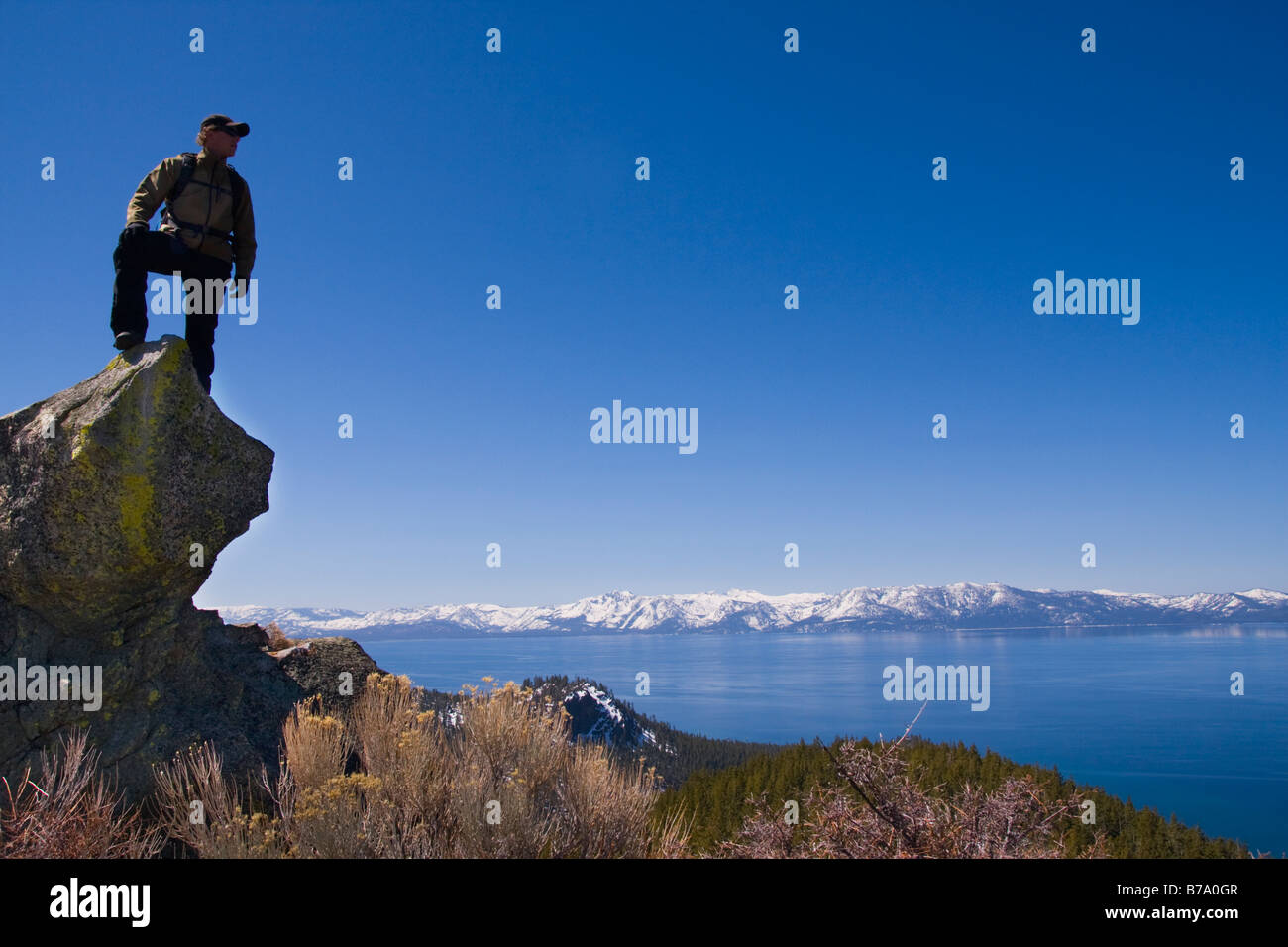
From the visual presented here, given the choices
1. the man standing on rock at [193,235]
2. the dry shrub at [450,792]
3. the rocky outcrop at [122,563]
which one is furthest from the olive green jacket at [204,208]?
the dry shrub at [450,792]

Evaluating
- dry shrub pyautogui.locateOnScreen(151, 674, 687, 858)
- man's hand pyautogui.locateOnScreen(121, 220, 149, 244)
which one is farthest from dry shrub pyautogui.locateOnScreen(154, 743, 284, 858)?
man's hand pyautogui.locateOnScreen(121, 220, 149, 244)

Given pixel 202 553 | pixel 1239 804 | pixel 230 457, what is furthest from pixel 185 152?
pixel 1239 804

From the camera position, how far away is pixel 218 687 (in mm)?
6922

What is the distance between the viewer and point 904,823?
16.4 feet

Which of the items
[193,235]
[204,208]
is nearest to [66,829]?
[193,235]

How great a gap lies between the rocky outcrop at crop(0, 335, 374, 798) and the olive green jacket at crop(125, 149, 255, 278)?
114cm

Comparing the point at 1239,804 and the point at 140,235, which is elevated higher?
the point at 140,235

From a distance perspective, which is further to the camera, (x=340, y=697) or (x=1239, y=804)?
(x=1239, y=804)

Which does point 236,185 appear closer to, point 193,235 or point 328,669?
point 193,235

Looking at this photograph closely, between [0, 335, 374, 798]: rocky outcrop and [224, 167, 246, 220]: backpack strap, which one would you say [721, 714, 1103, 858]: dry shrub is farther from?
[224, 167, 246, 220]: backpack strap

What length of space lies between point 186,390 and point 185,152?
2.45 meters
